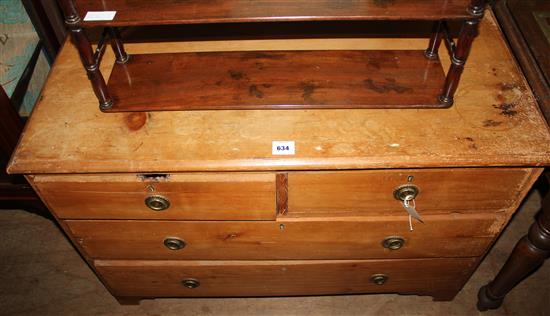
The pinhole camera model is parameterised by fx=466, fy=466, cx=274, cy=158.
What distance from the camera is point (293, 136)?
1339 mm

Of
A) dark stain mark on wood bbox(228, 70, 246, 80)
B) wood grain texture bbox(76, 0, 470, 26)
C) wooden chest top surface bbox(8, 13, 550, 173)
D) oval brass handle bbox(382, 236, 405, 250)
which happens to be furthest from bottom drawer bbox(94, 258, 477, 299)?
wood grain texture bbox(76, 0, 470, 26)

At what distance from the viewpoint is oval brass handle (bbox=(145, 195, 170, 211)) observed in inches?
55.1

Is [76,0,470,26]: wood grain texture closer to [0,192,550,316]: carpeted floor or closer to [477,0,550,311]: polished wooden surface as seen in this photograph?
[477,0,550,311]: polished wooden surface

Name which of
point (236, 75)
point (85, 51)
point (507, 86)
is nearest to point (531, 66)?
point (507, 86)

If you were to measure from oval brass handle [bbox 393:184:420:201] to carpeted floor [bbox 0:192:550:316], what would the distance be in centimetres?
86

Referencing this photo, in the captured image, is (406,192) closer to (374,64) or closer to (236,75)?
(374,64)

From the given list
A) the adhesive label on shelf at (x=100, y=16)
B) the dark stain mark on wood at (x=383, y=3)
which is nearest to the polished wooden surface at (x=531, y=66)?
the dark stain mark on wood at (x=383, y=3)

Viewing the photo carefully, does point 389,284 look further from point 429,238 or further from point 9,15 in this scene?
point 9,15

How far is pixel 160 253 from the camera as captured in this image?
1.67 meters

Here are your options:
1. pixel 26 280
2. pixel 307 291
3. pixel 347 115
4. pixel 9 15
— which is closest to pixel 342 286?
pixel 307 291

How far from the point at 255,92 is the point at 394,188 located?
0.51 m

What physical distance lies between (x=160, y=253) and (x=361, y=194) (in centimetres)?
76

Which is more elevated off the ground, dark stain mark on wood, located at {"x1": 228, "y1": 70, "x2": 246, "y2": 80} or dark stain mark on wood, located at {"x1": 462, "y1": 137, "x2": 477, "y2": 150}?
dark stain mark on wood, located at {"x1": 462, "y1": 137, "x2": 477, "y2": 150}

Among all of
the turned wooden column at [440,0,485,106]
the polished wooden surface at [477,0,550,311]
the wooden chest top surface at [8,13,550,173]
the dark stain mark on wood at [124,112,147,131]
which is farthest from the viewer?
the polished wooden surface at [477,0,550,311]
